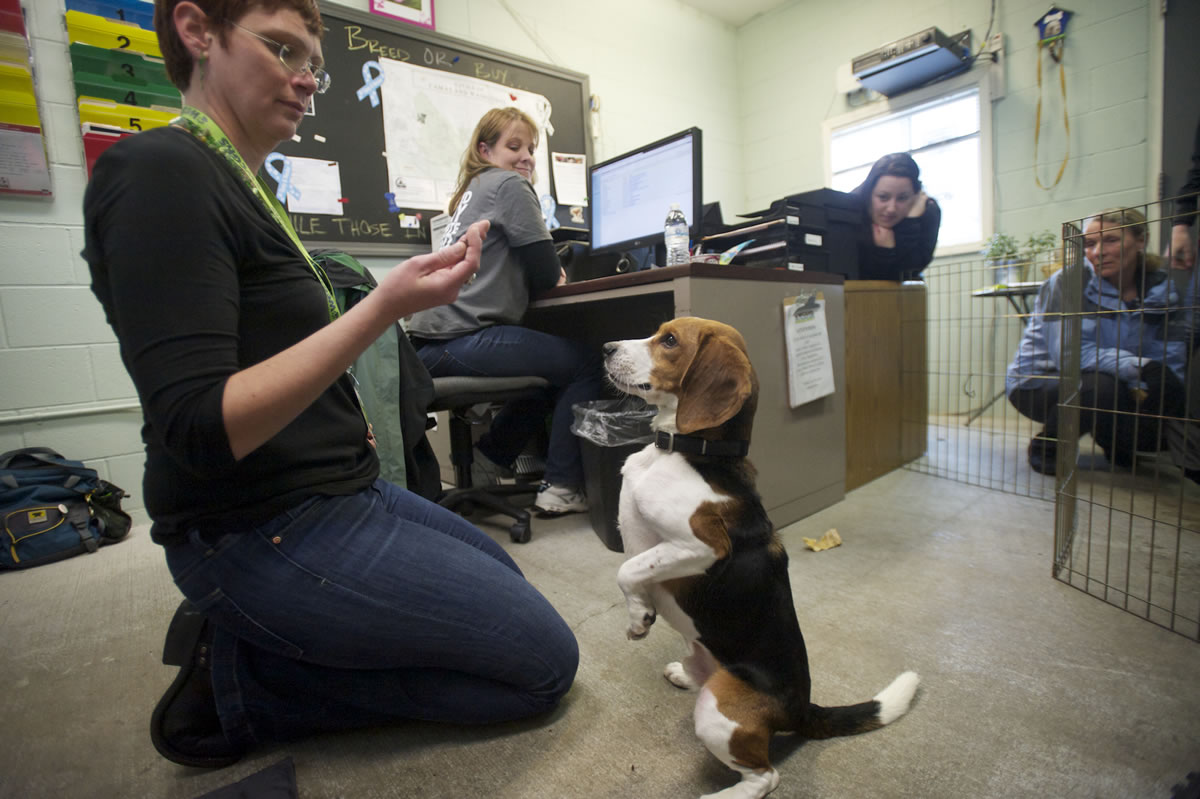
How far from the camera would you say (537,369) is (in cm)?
202

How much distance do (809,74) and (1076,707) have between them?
15.8ft

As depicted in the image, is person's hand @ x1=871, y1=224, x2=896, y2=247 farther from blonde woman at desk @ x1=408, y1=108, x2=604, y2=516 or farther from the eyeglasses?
the eyeglasses

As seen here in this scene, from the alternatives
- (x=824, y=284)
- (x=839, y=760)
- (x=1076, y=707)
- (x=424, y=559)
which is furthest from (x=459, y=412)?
(x=1076, y=707)

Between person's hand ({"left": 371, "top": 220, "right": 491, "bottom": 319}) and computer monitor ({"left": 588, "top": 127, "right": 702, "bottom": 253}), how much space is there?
1.46 meters

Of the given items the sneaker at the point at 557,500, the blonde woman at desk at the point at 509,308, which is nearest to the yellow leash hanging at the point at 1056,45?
the blonde woman at desk at the point at 509,308

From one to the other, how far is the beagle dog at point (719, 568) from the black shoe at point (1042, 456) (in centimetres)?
204

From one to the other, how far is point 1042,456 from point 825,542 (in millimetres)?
1447

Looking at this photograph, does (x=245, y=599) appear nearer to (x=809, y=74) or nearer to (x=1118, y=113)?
(x=1118, y=113)

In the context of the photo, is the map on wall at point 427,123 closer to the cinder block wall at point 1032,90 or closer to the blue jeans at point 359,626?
the blue jeans at point 359,626

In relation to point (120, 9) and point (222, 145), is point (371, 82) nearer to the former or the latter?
point (120, 9)

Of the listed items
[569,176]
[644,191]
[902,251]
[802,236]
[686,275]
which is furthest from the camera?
[569,176]

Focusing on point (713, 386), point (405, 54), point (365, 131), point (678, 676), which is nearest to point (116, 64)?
point (365, 131)

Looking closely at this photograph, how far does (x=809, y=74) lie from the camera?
4578 millimetres

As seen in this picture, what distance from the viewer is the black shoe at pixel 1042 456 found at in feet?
8.19
